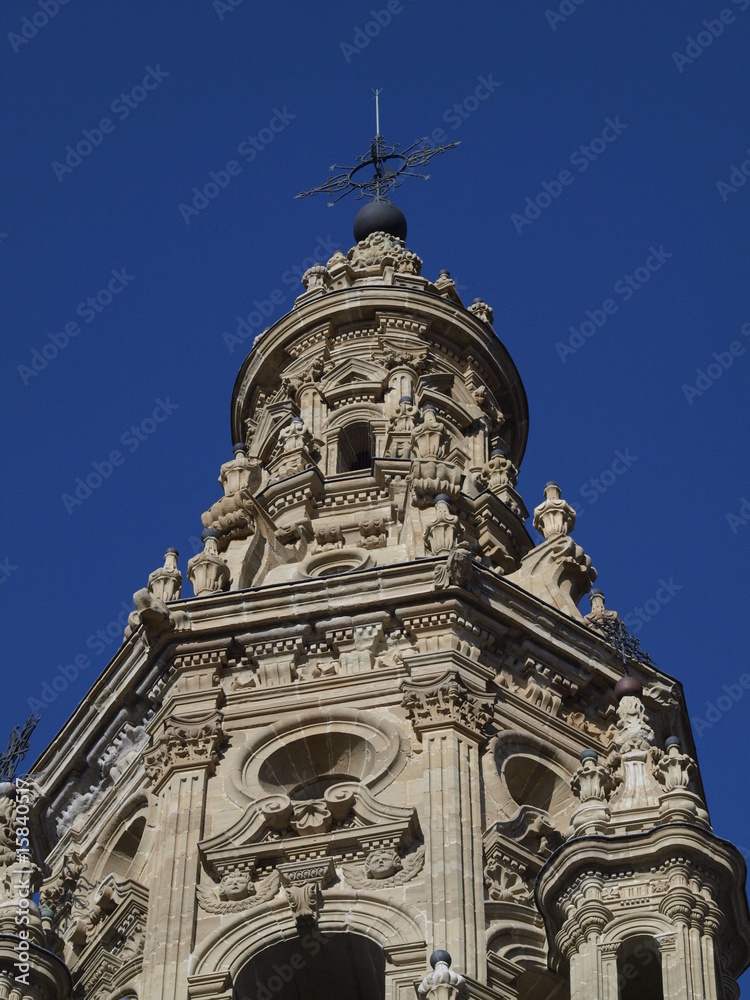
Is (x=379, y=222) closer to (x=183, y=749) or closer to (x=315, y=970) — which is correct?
(x=183, y=749)

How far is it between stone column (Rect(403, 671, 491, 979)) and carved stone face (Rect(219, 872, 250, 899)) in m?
2.74

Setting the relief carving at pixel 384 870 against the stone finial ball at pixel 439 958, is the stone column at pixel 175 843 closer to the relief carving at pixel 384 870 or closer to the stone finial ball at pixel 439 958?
the relief carving at pixel 384 870

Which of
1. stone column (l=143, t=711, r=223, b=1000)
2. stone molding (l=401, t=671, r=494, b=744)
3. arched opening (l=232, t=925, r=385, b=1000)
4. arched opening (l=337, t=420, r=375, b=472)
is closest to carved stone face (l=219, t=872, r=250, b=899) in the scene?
stone column (l=143, t=711, r=223, b=1000)

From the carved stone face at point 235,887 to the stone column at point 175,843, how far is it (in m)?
0.44

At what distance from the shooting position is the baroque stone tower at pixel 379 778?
41000mm

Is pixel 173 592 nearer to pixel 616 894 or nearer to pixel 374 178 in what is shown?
pixel 616 894

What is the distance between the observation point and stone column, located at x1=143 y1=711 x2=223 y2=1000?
136 feet

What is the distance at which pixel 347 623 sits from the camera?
4703cm

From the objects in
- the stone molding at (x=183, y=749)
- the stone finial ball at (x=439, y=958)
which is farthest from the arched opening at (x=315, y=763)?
the stone finial ball at (x=439, y=958)

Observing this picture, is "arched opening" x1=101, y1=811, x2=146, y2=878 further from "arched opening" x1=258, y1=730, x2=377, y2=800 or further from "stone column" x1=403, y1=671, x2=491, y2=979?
"stone column" x1=403, y1=671, x2=491, y2=979

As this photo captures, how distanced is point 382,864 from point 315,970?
1894 mm

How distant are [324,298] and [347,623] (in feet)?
48.5

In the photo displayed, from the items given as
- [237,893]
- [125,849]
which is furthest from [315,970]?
[125,849]

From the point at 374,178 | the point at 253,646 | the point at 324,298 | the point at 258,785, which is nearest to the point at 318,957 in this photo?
the point at 258,785
